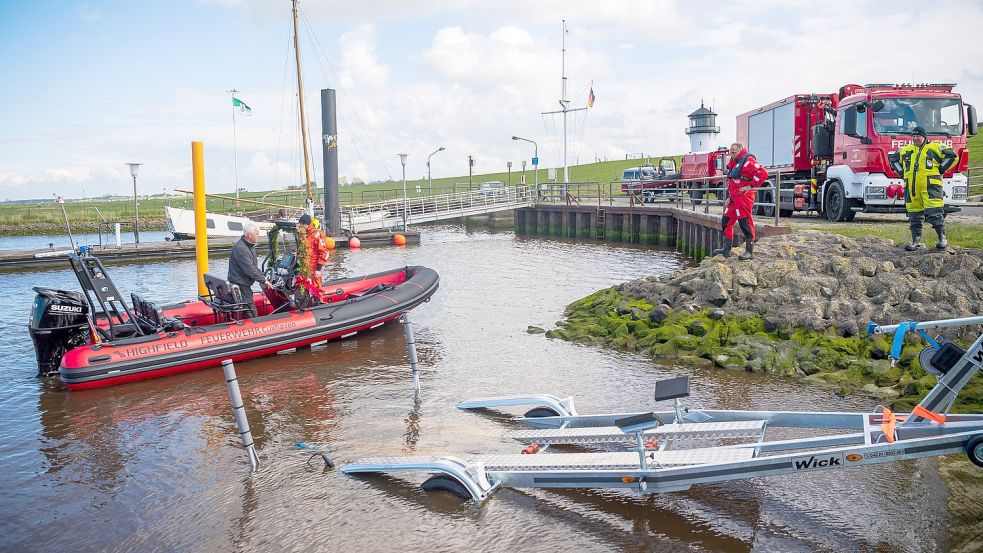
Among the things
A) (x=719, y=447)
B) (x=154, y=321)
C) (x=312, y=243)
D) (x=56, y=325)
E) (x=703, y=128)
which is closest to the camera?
(x=719, y=447)

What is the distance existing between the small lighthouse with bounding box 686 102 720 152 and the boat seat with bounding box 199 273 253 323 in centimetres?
3536

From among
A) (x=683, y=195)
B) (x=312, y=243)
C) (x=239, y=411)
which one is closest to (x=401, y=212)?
(x=683, y=195)

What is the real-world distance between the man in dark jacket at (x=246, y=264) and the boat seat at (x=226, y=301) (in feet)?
0.26

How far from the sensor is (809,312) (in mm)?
9156

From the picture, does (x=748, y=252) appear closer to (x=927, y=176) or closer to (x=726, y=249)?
(x=726, y=249)

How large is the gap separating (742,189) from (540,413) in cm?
602

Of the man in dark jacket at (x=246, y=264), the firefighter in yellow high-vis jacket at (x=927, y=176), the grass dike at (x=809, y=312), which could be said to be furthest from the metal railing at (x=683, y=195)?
the man in dark jacket at (x=246, y=264)

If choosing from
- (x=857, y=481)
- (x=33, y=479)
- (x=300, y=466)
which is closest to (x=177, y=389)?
(x=33, y=479)

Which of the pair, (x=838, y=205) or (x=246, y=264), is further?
(x=838, y=205)

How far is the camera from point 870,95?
47.6 feet

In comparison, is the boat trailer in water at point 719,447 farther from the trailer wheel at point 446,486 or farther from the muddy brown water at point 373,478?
the muddy brown water at point 373,478

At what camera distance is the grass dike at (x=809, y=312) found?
7922mm

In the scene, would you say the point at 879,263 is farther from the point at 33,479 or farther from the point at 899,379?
the point at 33,479

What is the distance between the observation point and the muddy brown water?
191 inches
